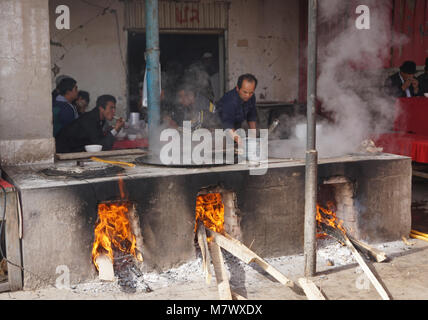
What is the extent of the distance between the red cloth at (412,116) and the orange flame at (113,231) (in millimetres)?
5332

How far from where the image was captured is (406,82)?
9.02 meters

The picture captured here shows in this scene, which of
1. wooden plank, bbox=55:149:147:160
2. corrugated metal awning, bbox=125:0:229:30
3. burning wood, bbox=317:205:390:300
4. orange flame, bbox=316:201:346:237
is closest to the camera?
burning wood, bbox=317:205:390:300

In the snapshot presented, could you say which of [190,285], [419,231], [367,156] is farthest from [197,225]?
[419,231]

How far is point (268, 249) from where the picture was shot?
17.2ft

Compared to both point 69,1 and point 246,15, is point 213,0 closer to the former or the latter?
point 246,15

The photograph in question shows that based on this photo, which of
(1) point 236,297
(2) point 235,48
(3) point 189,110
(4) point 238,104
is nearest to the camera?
(1) point 236,297

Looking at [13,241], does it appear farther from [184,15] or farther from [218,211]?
[184,15]

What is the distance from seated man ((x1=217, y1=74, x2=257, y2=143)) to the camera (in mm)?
6445

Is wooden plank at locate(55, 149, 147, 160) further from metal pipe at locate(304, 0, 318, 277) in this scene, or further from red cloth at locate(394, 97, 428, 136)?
red cloth at locate(394, 97, 428, 136)

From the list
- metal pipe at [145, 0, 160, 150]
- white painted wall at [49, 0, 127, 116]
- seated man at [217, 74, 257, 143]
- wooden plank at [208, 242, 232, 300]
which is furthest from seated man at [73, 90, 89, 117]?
wooden plank at [208, 242, 232, 300]

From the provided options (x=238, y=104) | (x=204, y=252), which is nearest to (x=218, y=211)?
(x=204, y=252)

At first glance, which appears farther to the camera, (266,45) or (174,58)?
(174,58)

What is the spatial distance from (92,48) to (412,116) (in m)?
6.10

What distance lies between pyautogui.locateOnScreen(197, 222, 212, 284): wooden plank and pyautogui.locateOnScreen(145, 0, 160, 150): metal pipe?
1417 millimetres
